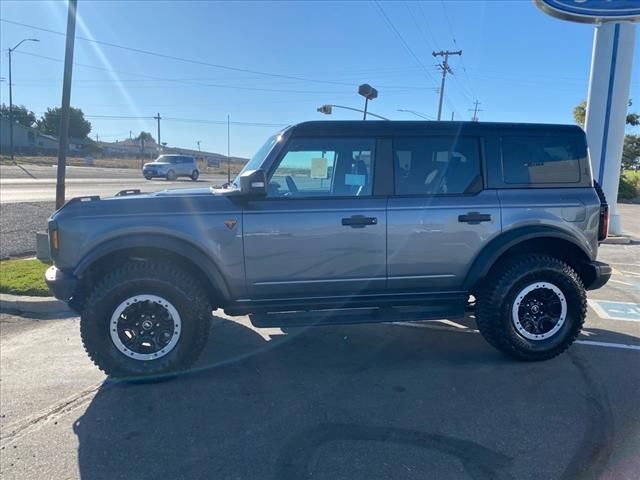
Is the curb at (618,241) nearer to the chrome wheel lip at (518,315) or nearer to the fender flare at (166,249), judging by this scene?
the chrome wheel lip at (518,315)

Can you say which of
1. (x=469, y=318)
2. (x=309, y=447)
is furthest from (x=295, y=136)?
(x=469, y=318)

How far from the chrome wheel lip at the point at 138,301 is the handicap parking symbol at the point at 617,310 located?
4.85 metres

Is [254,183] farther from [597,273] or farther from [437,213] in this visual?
[597,273]

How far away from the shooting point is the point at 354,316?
3906mm

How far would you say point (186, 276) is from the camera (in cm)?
378

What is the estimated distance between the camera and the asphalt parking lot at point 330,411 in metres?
2.67

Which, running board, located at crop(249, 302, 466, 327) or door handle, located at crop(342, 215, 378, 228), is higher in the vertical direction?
door handle, located at crop(342, 215, 378, 228)

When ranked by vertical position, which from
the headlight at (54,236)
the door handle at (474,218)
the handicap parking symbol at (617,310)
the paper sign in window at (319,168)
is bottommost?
the handicap parking symbol at (617,310)

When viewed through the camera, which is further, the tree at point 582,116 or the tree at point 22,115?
the tree at point 22,115

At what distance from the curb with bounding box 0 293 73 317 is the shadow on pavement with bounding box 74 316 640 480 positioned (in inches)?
85.4

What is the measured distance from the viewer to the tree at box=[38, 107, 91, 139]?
90.7m

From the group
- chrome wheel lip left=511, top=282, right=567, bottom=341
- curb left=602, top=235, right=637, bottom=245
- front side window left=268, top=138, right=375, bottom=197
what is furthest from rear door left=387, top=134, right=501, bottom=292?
curb left=602, top=235, right=637, bottom=245

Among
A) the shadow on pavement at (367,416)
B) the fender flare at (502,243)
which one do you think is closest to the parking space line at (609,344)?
the shadow on pavement at (367,416)

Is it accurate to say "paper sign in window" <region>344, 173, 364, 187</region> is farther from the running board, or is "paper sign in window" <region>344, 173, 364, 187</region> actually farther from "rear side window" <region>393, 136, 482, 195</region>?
the running board
